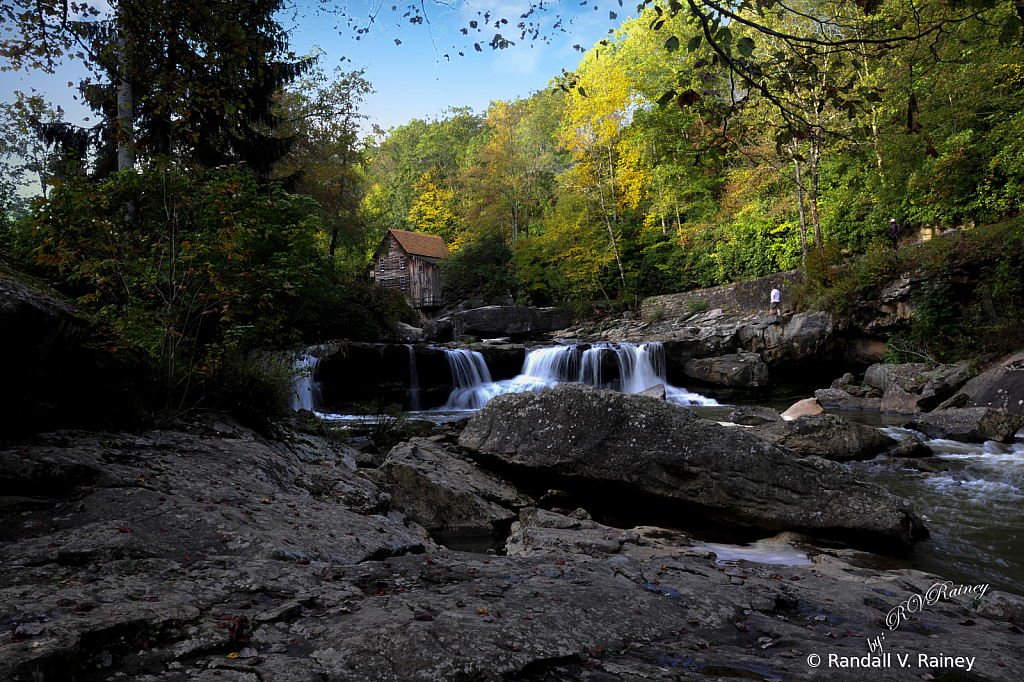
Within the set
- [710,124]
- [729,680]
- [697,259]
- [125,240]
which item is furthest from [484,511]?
[697,259]

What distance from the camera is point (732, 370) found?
1823cm

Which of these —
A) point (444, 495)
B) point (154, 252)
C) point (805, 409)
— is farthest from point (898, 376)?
point (154, 252)

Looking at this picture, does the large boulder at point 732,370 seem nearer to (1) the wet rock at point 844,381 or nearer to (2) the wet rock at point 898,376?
(1) the wet rock at point 844,381

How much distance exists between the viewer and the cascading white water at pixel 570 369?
62.9 ft

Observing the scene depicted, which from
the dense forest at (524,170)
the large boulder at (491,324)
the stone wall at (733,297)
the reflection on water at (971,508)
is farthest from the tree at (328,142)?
the reflection on water at (971,508)

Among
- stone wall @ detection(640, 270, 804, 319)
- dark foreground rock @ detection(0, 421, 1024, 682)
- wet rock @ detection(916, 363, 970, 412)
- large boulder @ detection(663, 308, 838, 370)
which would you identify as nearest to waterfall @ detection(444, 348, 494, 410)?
large boulder @ detection(663, 308, 838, 370)

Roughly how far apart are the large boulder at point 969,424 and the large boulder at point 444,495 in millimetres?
9300

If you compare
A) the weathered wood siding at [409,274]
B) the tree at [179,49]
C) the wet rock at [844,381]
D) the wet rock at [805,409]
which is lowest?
the wet rock at [805,409]

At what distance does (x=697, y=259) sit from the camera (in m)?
27.5

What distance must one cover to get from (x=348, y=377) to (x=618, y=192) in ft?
64.8

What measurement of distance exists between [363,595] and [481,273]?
34811 millimetres

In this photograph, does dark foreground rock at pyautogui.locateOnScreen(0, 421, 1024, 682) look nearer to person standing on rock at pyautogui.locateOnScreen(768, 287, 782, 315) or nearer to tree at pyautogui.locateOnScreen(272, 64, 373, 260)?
person standing on rock at pyautogui.locateOnScreen(768, 287, 782, 315)

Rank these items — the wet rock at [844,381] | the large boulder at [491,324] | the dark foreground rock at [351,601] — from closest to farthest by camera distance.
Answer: the dark foreground rock at [351,601]
the wet rock at [844,381]
the large boulder at [491,324]

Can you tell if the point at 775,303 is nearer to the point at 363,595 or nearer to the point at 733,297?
the point at 733,297
